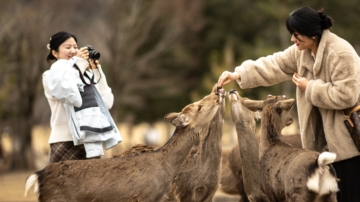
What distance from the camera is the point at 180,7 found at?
35.8 metres

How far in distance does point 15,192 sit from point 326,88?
42.0 ft

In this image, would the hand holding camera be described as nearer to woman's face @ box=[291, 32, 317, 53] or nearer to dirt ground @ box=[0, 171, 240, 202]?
woman's face @ box=[291, 32, 317, 53]

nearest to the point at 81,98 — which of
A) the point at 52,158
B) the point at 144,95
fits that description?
the point at 52,158

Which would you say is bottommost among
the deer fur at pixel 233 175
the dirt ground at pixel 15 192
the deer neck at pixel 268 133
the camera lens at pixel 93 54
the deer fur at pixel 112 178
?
the dirt ground at pixel 15 192

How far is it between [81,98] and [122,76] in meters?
26.3

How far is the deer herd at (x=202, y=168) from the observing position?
21.6 ft

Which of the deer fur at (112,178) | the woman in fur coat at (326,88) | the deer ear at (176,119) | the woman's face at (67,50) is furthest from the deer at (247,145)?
the woman's face at (67,50)

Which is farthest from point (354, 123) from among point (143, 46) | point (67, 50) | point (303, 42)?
point (143, 46)

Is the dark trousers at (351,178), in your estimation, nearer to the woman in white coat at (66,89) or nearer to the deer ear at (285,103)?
the deer ear at (285,103)

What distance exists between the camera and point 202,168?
8.31 metres

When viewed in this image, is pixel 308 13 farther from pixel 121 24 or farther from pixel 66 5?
Answer: pixel 121 24

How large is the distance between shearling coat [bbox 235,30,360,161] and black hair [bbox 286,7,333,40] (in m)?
0.09

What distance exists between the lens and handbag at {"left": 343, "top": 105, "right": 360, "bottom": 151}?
678 centimetres

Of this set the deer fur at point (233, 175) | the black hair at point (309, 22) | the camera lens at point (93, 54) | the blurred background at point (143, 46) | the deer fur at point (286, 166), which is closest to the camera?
the deer fur at point (286, 166)
